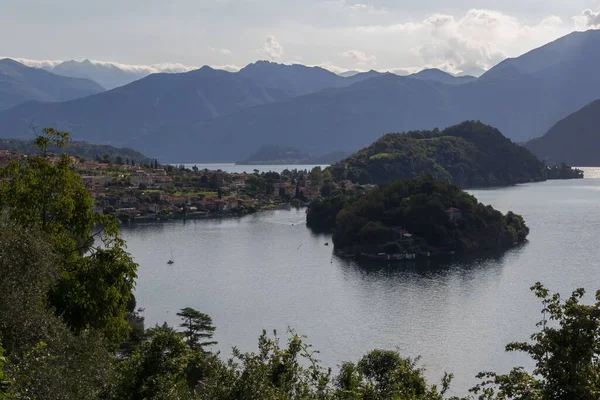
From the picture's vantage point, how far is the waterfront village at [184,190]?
128 meters

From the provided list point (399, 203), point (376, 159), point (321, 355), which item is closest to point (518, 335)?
point (321, 355)

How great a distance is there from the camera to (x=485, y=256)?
82.2 metres

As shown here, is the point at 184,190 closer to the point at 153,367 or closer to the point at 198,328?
the point at 198,328

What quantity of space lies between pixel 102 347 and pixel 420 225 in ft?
245

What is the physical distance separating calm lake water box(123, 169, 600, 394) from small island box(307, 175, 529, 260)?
3.75 meters

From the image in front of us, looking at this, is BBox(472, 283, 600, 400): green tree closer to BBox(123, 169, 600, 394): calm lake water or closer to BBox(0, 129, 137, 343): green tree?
BBox(0, 129, 137, 343): green tree

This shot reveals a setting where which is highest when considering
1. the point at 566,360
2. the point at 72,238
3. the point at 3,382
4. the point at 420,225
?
the point at 72,238

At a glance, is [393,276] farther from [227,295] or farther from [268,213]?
[268,213]

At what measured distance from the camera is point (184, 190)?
147 meters

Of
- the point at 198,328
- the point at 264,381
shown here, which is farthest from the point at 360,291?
the point at 264,381

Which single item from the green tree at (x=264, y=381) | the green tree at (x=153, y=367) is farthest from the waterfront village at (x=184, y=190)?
the green tree at (x=264, y=381)

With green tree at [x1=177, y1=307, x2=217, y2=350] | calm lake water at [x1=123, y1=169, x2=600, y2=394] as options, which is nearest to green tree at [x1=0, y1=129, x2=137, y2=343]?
green tree at [x1=177, y1=307, x2=217, y2=350]

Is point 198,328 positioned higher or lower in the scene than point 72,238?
lower

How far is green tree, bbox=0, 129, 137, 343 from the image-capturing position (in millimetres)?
19141
